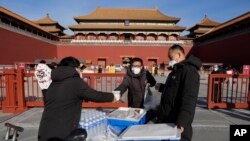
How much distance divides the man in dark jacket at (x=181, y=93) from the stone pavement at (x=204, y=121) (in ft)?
2.13

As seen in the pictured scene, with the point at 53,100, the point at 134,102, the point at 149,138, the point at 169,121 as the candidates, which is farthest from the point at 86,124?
the point at 134,102

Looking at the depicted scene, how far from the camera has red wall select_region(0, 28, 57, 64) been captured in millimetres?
18469

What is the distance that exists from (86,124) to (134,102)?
1372mm

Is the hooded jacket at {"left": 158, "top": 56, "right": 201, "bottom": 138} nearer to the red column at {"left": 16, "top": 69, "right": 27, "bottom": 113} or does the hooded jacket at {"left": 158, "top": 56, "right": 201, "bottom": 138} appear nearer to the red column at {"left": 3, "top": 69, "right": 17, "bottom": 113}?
the red column at {"left": 16, "top": 69, "right": 27, "bottom": 113}

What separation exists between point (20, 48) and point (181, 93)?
2235 cm

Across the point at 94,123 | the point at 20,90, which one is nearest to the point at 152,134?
the point at 94,123

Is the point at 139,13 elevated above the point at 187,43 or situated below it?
above

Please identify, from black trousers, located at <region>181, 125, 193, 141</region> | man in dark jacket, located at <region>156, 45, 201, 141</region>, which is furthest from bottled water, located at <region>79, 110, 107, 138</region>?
black trousers, located at <region>181, 125, 193, 141</region>

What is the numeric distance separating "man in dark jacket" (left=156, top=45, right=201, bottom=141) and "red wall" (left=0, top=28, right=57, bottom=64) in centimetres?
1835

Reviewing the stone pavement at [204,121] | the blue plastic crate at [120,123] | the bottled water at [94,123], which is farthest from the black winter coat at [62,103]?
the stone pavement at [204,121]

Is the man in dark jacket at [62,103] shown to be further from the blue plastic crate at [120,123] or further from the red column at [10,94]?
the red column at [10,94]

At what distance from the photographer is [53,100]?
1971 mm

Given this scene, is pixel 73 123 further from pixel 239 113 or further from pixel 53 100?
pixel 239 113

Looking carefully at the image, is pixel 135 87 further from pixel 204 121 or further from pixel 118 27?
pixel 118 27
